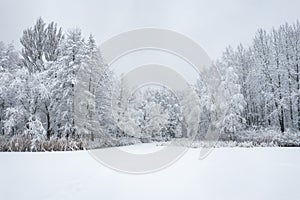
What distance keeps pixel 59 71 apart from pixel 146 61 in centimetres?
646

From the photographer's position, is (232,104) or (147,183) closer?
(147,183)

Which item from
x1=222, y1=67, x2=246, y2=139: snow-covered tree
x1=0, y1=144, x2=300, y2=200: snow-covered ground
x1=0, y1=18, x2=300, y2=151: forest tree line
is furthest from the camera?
x1=222, y1=67, x2=246, y2=139: snow-covered tree

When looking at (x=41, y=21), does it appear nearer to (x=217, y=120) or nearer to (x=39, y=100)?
(x=39, y=100)

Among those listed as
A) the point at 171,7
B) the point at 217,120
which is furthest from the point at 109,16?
the point at 217,120

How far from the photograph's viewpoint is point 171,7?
3327 inches

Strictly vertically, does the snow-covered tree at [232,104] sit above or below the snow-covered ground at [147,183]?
above

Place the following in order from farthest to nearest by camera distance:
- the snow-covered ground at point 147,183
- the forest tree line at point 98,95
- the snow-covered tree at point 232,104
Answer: the snow-covered tree at point 232,104
the forest tree line at point 98,95
the snow-covered ground at point 147,183

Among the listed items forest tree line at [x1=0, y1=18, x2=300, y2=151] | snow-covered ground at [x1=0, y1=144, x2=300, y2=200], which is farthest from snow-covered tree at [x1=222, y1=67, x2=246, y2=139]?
snow-covered ground at [x1=0, y1=144, x2=300, y2=200]

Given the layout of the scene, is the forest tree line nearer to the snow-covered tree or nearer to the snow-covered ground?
the snow-covered tree

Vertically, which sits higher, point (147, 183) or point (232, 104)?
point (232, 104)

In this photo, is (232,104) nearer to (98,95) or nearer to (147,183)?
(98,95)

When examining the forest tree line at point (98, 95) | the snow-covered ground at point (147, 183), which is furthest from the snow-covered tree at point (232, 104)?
the snow-covered ground at point (147, 183)

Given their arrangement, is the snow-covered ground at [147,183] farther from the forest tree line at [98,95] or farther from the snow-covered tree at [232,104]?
the snow-covered tree at [232,104]

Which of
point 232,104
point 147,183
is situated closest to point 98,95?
point 232,104
